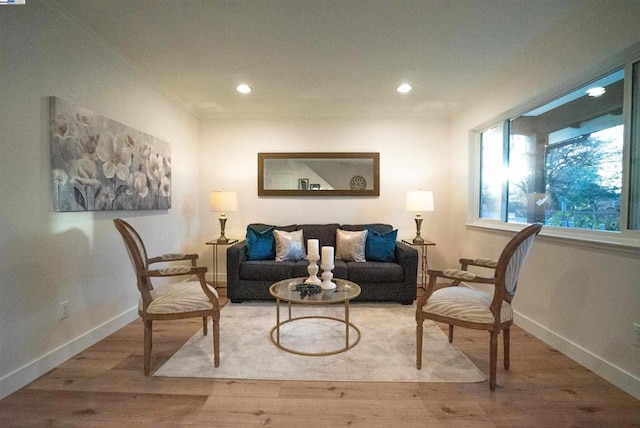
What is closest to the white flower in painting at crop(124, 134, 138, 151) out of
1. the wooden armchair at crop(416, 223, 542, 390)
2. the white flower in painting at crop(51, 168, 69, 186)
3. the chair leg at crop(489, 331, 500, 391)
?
the white flower in painting at crop(51, 168, 69, 186)

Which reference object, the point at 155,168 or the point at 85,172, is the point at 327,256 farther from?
the point at 155,168

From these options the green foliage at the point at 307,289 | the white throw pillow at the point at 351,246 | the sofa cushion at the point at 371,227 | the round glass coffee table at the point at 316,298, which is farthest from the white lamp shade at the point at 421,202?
the green foliage at the point at 307,289

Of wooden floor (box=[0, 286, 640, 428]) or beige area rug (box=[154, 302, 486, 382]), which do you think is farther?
beige area rug (box=[154, 302, 486, 382])

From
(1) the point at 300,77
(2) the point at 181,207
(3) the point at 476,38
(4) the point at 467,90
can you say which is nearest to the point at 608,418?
(3) the point at 476,38

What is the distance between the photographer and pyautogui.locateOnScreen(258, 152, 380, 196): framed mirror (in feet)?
13.0

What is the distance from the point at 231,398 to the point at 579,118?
320 centimetres

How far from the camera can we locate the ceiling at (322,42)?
74.7 inches

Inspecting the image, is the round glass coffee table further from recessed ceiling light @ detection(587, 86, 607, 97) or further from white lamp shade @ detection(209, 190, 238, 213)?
recessed ceiling light @ detection(587, 86, 607, 97)

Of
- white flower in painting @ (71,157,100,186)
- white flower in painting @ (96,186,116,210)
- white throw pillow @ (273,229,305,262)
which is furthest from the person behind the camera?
white throw pillow @ (273,229,305,262)

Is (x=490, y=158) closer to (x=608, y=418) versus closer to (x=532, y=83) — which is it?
(x=532, y=83)

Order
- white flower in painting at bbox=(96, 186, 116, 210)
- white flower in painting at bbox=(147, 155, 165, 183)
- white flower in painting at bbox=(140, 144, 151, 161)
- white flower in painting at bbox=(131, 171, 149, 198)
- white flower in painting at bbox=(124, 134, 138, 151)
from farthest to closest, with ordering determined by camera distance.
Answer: white flower in painting at bbox=(147, 155, 165, 183) < white flower in painting at bbox=(140, 144, 151, 161) < white flower in painting at bbox=(131, 171, 149, 198) < white flower in painting at bbox=(124, 134, 138, 151) < white flower in painting at bbox=(96, 186, 116, 210)

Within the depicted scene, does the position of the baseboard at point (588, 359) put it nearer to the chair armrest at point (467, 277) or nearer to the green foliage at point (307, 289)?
the chair armrest at point (467, 277)

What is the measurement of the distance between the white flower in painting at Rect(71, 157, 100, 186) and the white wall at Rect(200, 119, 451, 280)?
1.99 meters

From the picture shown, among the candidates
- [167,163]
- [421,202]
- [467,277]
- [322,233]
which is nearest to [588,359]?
[467,277]
